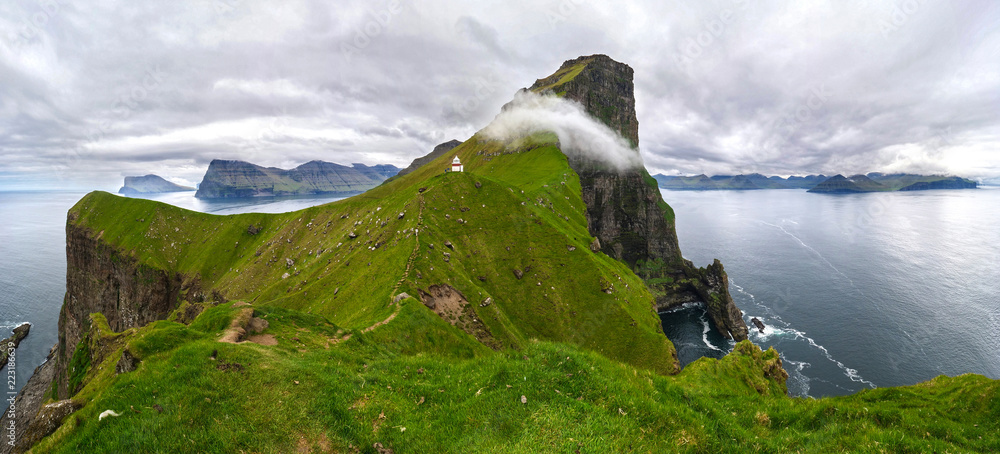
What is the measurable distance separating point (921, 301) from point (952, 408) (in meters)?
150

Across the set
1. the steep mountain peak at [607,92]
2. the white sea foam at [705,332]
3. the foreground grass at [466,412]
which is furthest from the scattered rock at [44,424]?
the steep mountain peak at [607,92]

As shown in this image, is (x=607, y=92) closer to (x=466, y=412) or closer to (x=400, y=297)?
(x=400, y=297)

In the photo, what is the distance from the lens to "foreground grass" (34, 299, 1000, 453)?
1041 centimetres

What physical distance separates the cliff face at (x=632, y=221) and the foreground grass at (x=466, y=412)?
398ft

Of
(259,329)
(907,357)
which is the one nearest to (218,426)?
(259,329)

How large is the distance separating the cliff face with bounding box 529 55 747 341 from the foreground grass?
121416mm

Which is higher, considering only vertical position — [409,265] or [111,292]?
[409,265]

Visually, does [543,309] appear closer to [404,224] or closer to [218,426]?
[404,224]

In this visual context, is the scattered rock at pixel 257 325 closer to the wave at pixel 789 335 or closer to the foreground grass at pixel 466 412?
the foreground grass at pixel 466 412

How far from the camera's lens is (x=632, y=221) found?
509 ft

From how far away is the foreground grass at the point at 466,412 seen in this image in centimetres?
1041

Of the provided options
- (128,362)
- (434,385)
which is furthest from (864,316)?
(128,362)

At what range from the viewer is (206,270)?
96688mm

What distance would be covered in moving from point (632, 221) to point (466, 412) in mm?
155671
